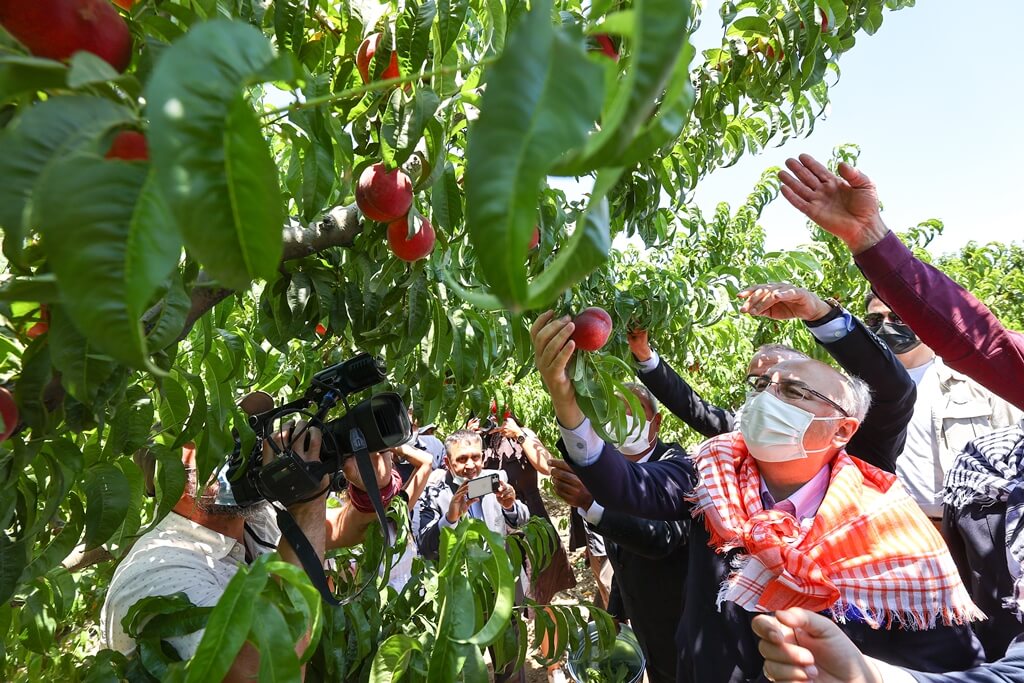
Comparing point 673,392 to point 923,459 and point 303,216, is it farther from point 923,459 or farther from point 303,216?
point 303,216

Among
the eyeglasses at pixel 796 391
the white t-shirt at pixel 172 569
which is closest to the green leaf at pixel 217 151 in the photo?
the white t-shirt at pixel 172 569

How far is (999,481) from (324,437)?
1.67 metres

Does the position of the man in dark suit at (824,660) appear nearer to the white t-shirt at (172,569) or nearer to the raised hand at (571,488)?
the white t-shirt at (172,569)

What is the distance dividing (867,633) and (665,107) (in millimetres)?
1585

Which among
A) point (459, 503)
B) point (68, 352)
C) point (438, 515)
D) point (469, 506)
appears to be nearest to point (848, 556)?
point (68, 352)

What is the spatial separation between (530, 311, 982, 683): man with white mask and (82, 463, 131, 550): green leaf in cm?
83

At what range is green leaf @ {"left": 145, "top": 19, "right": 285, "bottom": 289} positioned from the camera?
314 mm

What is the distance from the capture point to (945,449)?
2.85 meters

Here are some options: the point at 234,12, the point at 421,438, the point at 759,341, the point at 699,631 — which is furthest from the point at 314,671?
the point at 759,341

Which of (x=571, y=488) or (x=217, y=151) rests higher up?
(x=217, y=151)

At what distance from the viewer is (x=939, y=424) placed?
9.42ft

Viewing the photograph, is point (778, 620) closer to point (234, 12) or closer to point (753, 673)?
point (753, 673)

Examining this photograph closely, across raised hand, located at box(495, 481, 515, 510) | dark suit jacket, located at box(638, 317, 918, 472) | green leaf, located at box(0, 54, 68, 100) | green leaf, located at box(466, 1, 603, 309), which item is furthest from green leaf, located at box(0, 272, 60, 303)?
raised hand, located at box(495, 481, 515, 510)

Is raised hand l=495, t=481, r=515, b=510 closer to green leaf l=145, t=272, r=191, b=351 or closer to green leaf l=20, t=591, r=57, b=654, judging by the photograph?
green leaf l=20, t=591, r=57, b=654
